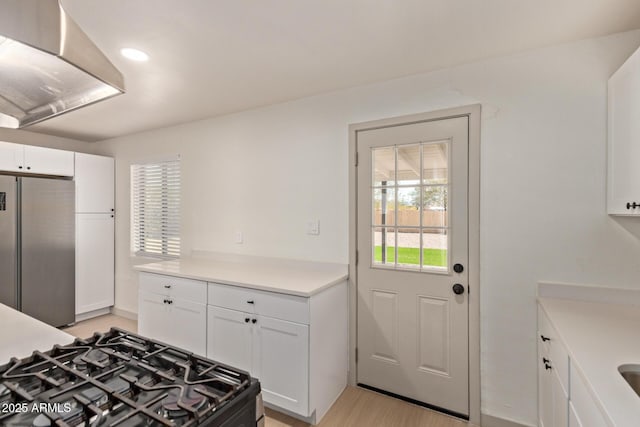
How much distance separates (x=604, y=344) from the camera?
1.20m

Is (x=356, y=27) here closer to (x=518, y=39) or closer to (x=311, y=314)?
(x=518, y=39)

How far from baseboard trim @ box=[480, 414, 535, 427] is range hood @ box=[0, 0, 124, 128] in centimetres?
260

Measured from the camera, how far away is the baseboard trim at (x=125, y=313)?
391 cm

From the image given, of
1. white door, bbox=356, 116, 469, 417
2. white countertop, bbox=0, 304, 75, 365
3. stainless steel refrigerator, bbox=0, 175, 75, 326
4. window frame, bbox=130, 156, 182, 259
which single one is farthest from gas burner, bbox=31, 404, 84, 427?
stainless steel refrigerator, bbox=0, 175, 75, 326

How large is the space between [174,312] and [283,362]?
3.62 feet

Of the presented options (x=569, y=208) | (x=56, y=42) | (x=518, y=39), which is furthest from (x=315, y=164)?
(x=56, y=42)

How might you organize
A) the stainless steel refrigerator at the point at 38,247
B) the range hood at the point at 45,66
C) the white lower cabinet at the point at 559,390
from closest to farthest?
the range hood at the point at 45,66
the white lower cabinet at the point at 559,390
the stainless steel refrigerator at the point at 38,247

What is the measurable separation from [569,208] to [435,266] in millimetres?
838

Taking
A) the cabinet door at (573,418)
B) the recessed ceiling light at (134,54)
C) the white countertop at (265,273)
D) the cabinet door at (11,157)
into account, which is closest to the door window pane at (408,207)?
the white countertop at (265,273)

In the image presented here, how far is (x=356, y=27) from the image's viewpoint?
5.42 feet

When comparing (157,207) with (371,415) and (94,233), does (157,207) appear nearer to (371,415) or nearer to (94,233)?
(94,233)

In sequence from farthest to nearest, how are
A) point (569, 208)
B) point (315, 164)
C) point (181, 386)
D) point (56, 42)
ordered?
point (315, 164) < point (569, 208) < point (181, 386) < point (56, 42)

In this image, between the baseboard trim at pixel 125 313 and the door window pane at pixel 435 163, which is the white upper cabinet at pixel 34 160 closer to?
the baseboard trim at pixel 125 313

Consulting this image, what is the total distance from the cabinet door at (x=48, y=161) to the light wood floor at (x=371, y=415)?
3.55m
